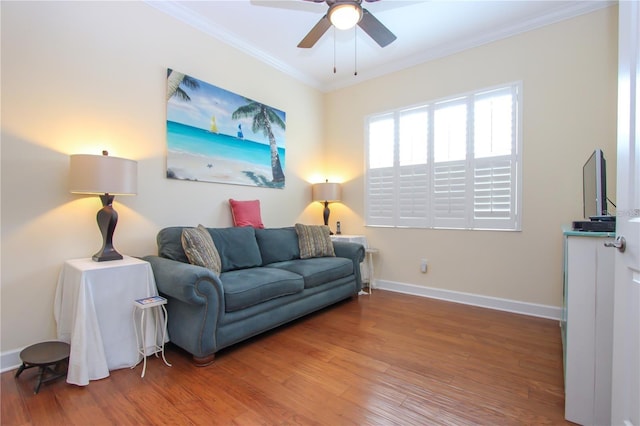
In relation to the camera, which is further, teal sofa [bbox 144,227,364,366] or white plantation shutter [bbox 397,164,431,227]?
white plantation shutter [bbox 397,164,431,227]

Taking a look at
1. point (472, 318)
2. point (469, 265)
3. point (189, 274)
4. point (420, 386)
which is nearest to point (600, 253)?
point (420, 386)

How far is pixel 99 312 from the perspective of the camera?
1861mm

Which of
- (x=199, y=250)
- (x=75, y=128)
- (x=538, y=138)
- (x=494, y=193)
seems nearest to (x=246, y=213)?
(x=199, y=250)

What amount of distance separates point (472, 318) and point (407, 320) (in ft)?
2.19

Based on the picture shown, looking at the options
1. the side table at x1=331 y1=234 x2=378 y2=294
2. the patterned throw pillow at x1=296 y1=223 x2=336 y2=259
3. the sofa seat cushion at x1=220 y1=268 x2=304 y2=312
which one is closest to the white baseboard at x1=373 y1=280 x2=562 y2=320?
the side table at x1=331 y1=234 x2=378 y2=294

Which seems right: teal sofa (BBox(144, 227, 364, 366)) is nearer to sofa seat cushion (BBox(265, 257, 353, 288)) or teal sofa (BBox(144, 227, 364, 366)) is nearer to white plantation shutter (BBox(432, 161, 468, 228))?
sofa seat cushion (BBox(265, 257, 353, 288))

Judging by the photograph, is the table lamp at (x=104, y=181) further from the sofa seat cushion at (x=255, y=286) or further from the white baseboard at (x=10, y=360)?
the sofa seat cushion at (x=255, y=286)

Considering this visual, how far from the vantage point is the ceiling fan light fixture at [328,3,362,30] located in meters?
1.97

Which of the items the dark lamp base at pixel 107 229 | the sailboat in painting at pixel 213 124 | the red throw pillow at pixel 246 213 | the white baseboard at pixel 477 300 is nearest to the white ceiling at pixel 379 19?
the sailboat in painting at pixel 213 124

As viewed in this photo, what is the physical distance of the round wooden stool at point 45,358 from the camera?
5.61 ft

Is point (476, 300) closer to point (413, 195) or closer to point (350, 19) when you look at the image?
point (413, 195)

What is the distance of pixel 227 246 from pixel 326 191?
1805 mm

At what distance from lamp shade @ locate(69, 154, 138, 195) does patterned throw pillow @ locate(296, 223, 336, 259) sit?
1.91m

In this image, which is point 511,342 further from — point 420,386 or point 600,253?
point 600,253
